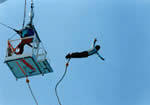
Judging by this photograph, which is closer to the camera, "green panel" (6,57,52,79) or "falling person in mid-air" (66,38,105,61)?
"falling person in mid-air" (66,38,105,61)

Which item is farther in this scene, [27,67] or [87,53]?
[27,67]

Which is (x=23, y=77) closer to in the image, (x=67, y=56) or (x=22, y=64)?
(x=22, y=64)

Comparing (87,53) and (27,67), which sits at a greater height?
(87,53)

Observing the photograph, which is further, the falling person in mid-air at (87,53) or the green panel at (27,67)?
the green panel at (27,67)

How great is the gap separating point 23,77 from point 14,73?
62 centimetres

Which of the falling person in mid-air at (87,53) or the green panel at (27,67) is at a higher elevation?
the falling person in mid-air at (87,53)

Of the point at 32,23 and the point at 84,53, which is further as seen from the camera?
the point at 32,23

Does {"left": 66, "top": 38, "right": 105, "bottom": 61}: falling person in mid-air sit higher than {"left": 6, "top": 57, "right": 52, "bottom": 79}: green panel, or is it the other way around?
{"left": 66, "top": 38, "right": 105, "bottom": 61}: falling person in mid-air

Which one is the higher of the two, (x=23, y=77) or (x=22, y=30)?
(x=22, y=30)

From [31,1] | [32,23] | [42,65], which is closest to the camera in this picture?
[42,65]

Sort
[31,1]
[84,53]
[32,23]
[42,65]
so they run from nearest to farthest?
[84,53], [42,65], [32,23], [31,1]

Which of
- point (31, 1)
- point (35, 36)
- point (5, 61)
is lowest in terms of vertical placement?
point (5, 61)

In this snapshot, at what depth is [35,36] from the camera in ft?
53.6

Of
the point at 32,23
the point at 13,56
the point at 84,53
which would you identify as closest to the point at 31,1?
the point at 32,23
